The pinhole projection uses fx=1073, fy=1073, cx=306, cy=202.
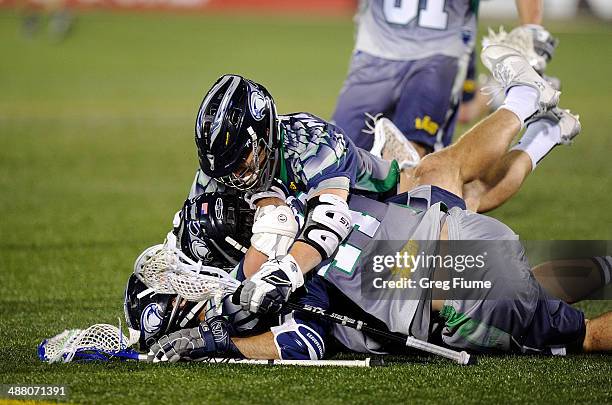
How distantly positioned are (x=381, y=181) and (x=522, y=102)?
1307 mm

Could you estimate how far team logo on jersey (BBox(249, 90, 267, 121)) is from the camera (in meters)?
6.15

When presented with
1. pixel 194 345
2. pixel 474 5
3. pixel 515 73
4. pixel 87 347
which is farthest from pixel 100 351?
pixel 474 5

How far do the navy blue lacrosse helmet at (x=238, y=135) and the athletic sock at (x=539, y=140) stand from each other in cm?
241

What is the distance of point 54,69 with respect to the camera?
2789cm

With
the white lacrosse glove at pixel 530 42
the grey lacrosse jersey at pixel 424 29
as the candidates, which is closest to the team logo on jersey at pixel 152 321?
the white lacrosse glove at pixel 530 42

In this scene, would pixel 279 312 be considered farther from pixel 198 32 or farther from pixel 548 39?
pixel 198 32

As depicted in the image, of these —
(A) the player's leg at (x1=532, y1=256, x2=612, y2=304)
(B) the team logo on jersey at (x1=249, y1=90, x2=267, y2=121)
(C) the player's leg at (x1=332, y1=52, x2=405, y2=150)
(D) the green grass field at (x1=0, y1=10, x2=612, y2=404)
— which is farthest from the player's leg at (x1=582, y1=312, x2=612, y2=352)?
(C) the player's leg at (x1=332, y1=52, x2=405, y2=150)

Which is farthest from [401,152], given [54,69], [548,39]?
[54,69]

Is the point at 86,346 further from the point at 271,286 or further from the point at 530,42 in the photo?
the point at 530,42

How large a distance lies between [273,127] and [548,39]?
10.6 ft

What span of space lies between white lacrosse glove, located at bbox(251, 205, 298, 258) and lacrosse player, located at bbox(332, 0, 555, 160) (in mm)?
3312

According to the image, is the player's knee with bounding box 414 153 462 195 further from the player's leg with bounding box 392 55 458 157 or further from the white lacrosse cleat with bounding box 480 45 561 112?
the player's leg with bounding box 392 55 458 157

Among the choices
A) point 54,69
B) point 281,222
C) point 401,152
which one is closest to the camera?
point 281,222

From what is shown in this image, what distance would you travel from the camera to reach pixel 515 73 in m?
7.64
